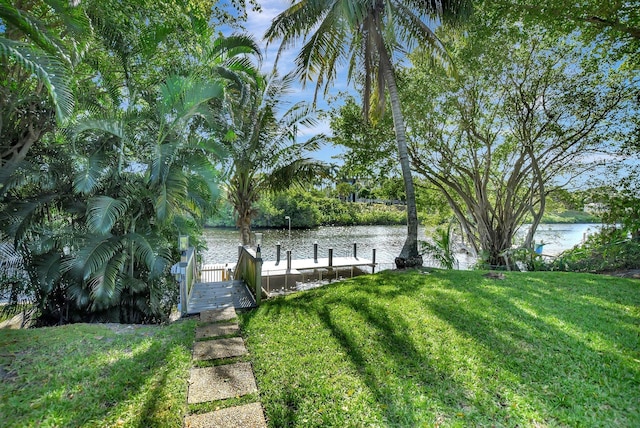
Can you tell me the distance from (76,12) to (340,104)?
318 inches

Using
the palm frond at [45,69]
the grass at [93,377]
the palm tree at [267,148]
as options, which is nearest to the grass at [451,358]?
the grass at [93,377]

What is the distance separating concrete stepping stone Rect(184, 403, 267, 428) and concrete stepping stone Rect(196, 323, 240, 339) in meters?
1.88

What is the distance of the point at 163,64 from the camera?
7.38 meters

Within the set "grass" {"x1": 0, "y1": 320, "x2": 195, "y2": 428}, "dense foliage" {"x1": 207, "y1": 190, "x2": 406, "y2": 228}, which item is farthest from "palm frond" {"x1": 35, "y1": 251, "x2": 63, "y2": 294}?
"dense foliage" {"x1": 207, "y1": 190, "x2": 406, "y2": 228}

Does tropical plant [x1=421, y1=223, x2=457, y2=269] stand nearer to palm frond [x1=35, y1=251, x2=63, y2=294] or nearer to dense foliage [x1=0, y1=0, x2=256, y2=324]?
dense foliage [x1=0, y1=0, x2=256, y2=324]

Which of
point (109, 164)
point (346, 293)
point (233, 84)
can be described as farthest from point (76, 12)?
point (346, 293)

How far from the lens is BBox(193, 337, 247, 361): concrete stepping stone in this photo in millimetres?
3659

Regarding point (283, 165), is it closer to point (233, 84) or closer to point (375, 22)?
point (233, 84)

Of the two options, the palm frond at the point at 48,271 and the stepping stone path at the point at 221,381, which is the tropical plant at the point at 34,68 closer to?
the palm frond at the point at 48,271

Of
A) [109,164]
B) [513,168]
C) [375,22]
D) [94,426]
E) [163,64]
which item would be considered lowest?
[94,426]

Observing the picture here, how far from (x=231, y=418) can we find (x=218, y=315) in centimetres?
294

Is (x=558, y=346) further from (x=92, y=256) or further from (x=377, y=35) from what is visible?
(x=92, y=256)

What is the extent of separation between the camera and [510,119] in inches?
410

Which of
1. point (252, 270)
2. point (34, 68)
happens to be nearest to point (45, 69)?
point (34, 68)
